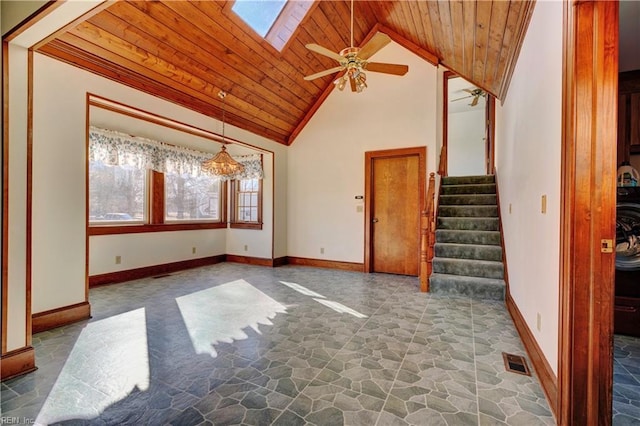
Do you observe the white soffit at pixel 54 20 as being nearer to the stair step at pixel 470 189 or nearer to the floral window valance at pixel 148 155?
the floral window valance at pixel 148 155

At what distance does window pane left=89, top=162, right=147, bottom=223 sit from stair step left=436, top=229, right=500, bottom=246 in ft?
16.5

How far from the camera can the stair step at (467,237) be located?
13.9 feet

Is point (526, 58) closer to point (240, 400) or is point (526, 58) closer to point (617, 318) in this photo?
point (617, 318)

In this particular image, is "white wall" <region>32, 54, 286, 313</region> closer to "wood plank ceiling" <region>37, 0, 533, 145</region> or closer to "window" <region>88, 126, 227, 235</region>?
"wood plank ceiling" <region>37, 0, 533, 145</region>

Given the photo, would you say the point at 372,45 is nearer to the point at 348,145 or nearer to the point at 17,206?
the point at 348,145

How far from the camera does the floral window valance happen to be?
13.9 feet

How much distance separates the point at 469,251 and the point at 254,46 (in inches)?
167

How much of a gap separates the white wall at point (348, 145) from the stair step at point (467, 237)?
114cm

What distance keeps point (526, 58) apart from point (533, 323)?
2.24 meters

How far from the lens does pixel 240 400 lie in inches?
67.0

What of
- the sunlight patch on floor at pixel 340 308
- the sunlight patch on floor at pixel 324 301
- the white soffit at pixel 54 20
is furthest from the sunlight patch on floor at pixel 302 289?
the white soffit at pixel 54 20

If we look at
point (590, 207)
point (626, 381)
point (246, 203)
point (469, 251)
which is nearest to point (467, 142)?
point (469, 251)

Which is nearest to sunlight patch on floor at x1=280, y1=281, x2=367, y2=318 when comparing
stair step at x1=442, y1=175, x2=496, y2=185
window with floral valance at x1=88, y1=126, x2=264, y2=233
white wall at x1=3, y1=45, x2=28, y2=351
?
window with floral valance at x1=88, y1=126, x2=264, y2=233

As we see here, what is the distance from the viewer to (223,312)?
3168 millimetres
